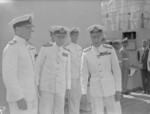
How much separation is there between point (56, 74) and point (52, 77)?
2.7 inches

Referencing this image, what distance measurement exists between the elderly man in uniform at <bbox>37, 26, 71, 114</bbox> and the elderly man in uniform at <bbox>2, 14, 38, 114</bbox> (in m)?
0.87

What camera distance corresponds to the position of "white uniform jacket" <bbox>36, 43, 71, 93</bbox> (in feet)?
10.6

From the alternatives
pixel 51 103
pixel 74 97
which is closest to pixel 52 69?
pixel 51 103

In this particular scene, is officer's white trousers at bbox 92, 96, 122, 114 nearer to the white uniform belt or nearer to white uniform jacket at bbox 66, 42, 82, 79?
the white uniform belt

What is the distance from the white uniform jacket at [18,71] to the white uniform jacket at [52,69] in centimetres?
90

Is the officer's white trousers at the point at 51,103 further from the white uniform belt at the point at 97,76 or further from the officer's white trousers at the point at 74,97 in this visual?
the officer's white trousers at the point at 74,97

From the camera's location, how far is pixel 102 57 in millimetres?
2828

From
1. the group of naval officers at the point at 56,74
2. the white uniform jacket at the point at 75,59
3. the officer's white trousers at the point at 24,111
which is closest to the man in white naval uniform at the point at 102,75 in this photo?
the group of naval officers at the point at 56,74

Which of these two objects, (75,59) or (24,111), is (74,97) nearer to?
(75,59)

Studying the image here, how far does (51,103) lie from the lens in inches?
127

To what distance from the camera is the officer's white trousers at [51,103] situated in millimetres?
3227

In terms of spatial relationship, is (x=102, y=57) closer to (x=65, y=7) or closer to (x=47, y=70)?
(x=47, y=70)

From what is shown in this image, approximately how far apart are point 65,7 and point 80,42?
0.81 metres

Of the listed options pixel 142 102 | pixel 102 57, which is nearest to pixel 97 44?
pixel 102 57
